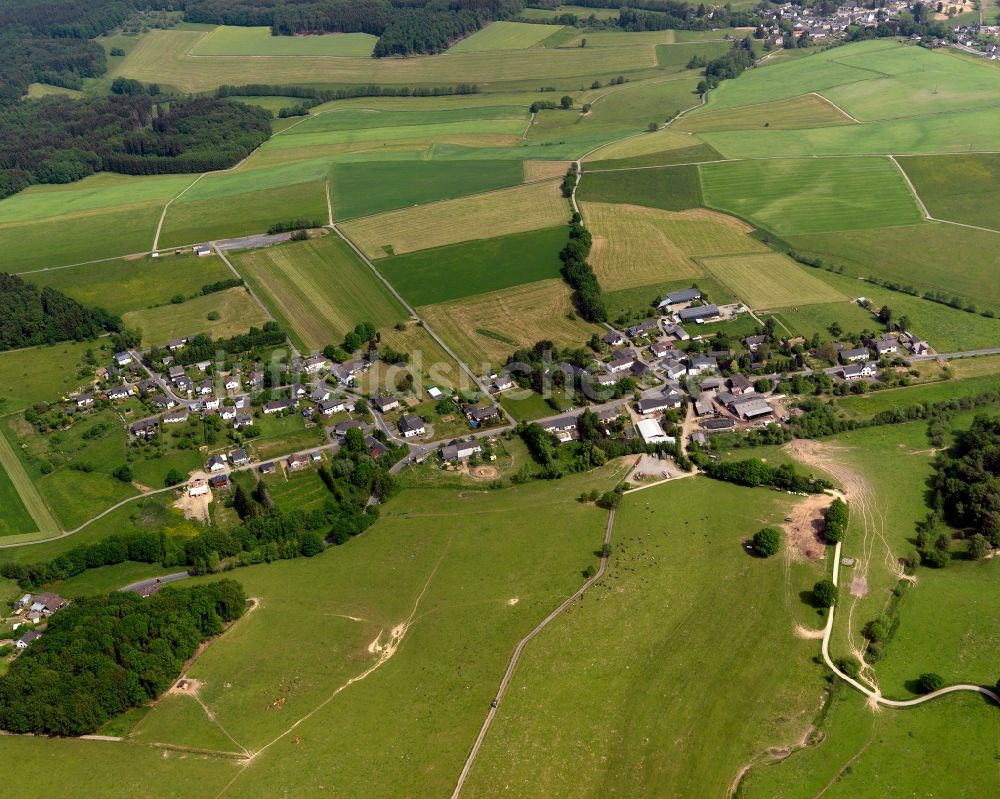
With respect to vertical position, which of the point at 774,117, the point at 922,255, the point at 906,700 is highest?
the point at 774,117

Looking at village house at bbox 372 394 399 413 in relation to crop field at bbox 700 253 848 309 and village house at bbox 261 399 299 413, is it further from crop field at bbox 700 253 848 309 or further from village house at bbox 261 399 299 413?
crop field at bbox 700 253 848 309

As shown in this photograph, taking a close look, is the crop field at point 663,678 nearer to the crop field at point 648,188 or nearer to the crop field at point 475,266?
the crop field at point 475,266

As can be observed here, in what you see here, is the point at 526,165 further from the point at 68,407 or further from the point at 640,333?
the point at 68,407

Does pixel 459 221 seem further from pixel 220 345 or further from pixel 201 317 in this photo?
pixel 220 345

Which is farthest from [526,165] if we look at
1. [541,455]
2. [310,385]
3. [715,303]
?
[541,455]

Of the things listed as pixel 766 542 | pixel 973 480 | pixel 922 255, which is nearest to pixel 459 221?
pixel 922 255
